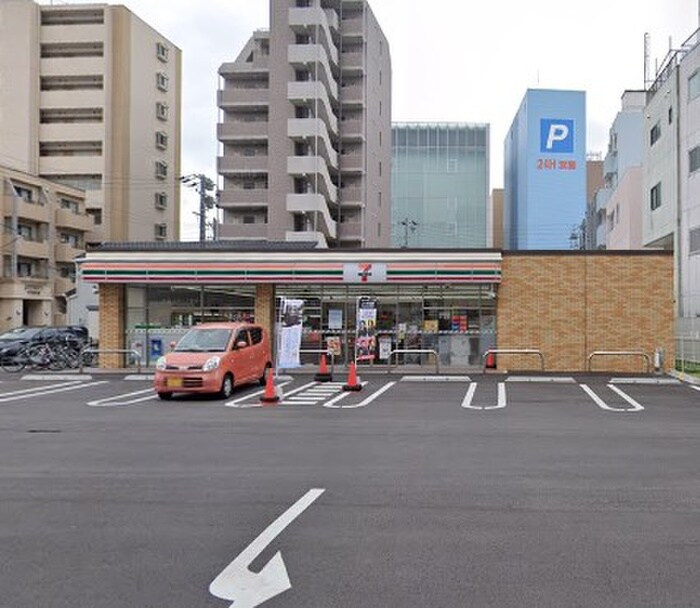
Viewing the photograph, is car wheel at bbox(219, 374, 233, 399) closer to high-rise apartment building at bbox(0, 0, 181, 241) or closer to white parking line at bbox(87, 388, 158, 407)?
white parking line at bbox(87, 388, 158, 407)

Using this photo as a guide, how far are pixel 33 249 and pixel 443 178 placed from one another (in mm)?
61007

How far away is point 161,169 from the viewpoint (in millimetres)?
72312

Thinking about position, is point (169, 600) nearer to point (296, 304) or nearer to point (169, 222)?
point (296, 304)

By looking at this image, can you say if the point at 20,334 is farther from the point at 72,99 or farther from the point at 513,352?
the point at 72,99

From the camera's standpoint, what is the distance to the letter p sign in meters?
95.7

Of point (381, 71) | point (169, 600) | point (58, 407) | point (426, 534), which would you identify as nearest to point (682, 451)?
point (426, 534)

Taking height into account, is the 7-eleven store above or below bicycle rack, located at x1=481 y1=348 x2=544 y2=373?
above

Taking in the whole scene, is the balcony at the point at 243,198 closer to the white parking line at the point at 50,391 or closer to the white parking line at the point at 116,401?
the white parking line at the point at 50,391

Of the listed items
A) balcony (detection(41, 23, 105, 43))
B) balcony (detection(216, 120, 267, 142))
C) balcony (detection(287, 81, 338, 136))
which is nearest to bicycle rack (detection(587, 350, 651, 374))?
balcony (detection(287, 81, 338, 136))

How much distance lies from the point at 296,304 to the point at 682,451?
13808 millimetres

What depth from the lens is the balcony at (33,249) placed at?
55.7 meters

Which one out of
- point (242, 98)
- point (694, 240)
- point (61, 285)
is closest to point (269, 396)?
point (694, 240)

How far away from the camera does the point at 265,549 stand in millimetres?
5527

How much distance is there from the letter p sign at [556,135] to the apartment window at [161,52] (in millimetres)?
48422
